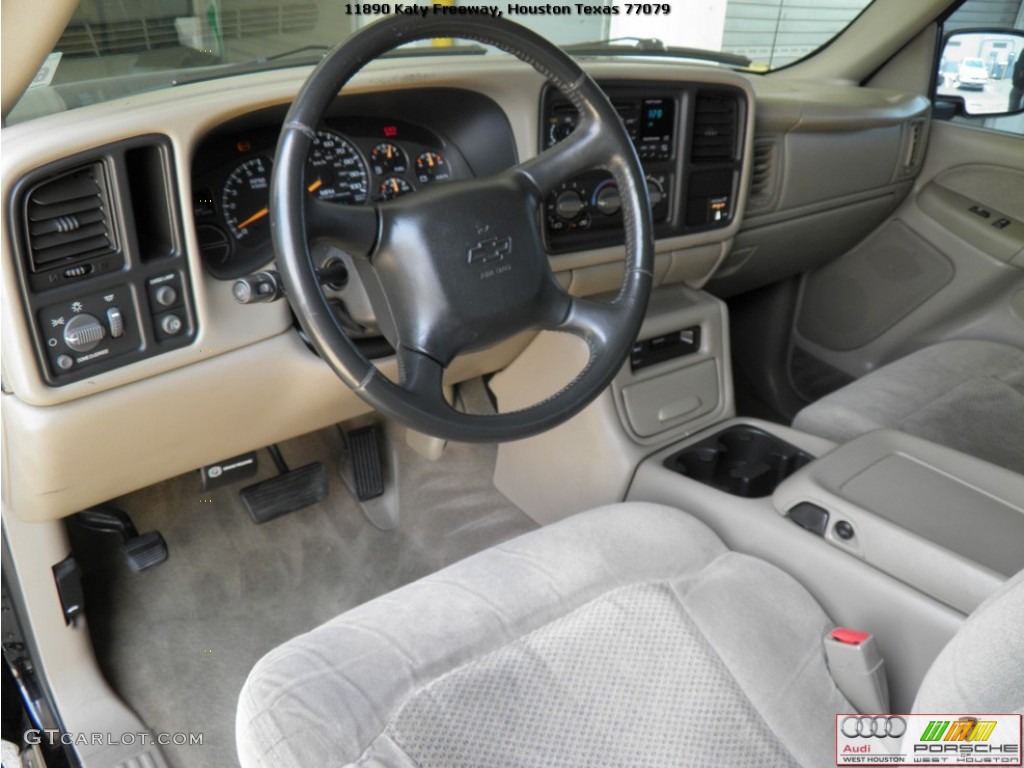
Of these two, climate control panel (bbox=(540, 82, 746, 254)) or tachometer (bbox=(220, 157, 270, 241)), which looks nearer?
tachometer (bbox=(220, 157, 270, 241))

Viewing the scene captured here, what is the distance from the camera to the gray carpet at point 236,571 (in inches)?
61.2

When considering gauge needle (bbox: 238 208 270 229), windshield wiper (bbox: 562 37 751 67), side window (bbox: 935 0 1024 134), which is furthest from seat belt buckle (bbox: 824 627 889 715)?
side window (bbox: 935 0 1024 134)

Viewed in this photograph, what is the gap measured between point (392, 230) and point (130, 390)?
0.41m

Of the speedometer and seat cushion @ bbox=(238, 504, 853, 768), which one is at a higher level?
the speedometer

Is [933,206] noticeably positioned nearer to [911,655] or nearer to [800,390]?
[800,390]

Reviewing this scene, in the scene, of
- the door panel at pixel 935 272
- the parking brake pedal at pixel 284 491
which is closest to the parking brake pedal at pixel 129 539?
the parking brake pedal at pixel 284 491

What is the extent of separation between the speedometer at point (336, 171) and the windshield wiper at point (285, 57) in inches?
4.6

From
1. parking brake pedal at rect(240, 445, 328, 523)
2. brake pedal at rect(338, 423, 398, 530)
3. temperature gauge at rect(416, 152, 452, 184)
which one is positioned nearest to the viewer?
temperature gauge at rect(416, 152, 452, 184)

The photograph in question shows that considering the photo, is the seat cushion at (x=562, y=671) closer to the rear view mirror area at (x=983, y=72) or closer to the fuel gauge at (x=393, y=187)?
the fuel gauge at (x=393, y=187)

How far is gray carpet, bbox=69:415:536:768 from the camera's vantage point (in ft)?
5.10

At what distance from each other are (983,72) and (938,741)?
2.14 meters

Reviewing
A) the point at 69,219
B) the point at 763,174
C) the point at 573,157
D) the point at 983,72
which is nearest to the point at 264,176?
the point at 69,219

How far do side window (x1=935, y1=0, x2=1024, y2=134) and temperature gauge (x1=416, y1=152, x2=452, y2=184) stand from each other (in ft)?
5.61

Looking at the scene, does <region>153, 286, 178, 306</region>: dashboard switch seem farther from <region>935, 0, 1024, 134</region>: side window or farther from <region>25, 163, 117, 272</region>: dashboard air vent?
<region>935, 0, 1024, 134</region>: side window
